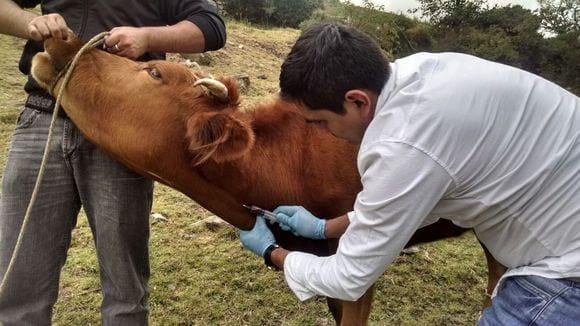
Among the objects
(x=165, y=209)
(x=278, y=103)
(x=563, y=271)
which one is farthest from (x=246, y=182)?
(x=165, y=209)

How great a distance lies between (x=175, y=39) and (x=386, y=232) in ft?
4.07

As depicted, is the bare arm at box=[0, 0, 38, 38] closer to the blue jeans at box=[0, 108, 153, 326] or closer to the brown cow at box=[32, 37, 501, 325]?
the brown cow at box=[32, 37, 501, 325]

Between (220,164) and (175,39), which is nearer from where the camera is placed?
(175,39)

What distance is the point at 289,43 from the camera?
49.0 ft

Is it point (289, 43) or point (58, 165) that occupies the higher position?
point (58, 165)

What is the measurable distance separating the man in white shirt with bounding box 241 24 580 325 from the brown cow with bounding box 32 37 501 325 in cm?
71

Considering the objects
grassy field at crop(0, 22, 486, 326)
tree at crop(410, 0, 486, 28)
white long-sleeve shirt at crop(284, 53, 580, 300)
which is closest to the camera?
white long-sleeve shirt at crop(284, 53, 580, 300)

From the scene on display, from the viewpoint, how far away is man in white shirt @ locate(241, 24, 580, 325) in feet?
5.64

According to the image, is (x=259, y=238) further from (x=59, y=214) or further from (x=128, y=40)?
(x=128, y=40)

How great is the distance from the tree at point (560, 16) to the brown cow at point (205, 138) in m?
6.03

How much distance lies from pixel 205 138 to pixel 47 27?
0.76 meters

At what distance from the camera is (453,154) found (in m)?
1.71

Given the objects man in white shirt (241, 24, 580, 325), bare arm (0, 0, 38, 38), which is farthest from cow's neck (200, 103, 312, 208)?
Answer: bare arm (0, 0, 38, 38)

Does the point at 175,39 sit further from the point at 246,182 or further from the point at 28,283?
the point at 28,283
